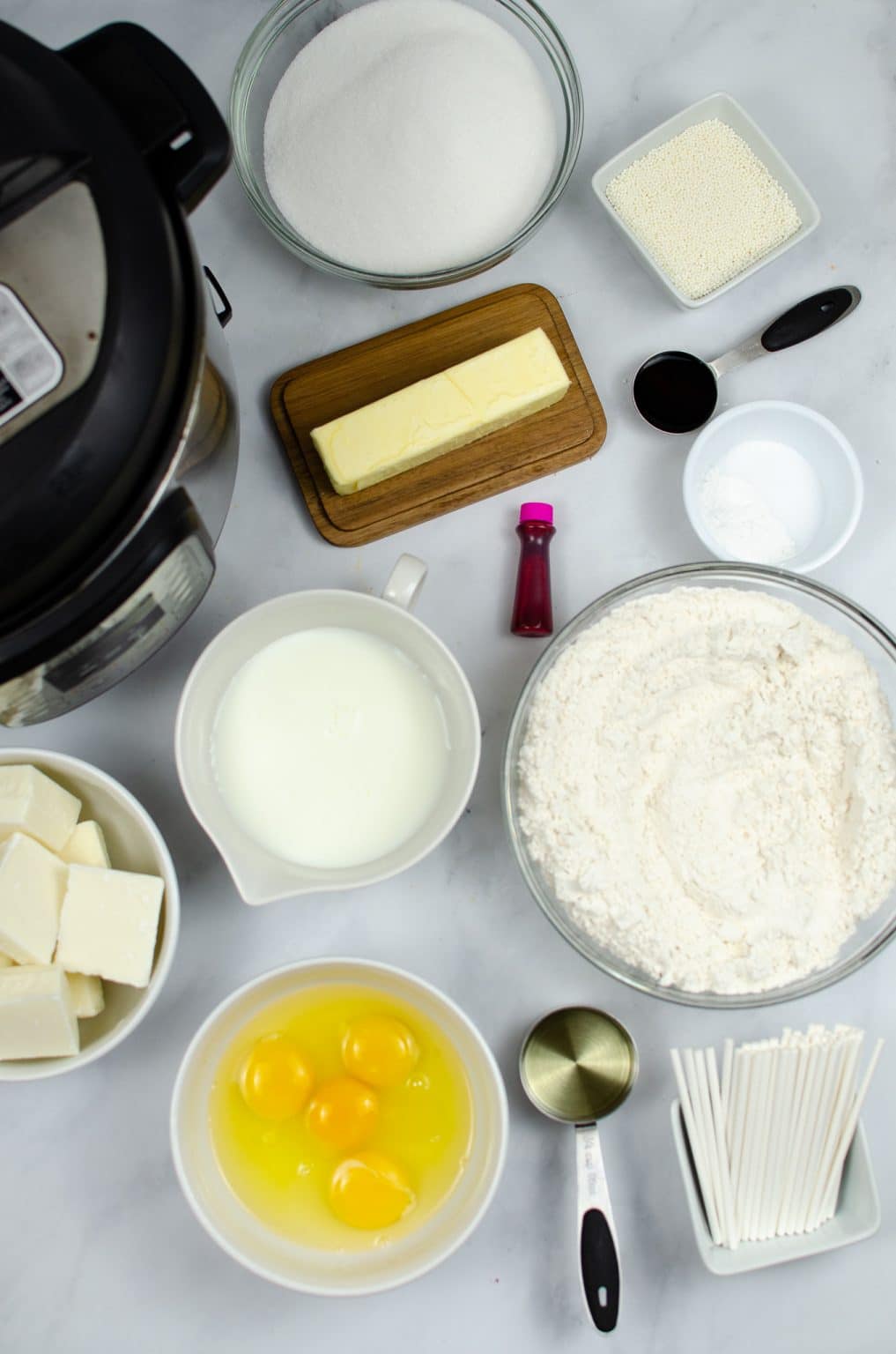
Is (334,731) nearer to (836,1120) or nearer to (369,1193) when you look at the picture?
(369,1193)

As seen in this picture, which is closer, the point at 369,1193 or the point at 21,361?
the point at 21,361

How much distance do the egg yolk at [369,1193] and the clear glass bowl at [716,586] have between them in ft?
1.09

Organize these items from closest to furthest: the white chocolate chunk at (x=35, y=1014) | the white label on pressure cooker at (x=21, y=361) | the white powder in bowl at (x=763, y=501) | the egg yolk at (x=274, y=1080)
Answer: the white label on pressure cooker at (x=21, y=361) → the white chocolate chunk at (x=35, y=1014) → the egg yolk at (x=274, y=1080) → the white powder in bowl at (x=763, y=501)

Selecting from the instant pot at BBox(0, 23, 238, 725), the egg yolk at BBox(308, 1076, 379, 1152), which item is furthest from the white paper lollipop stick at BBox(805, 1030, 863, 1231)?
the instant pot at BBox(0, 23, 238, 725)

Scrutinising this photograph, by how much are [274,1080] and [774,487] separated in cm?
92

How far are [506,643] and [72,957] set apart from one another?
61 centimetres

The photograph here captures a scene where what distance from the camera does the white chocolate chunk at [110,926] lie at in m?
1.09

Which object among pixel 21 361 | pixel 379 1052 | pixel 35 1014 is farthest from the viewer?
pixel 379 1052

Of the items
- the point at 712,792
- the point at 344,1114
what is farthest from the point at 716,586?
the point at 344,1114

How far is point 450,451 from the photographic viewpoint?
1275 millimetres

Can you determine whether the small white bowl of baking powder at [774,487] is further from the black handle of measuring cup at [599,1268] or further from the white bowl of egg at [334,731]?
the black handle of measuring cup at [599,1268]

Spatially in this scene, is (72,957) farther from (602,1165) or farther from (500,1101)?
(602,1165)

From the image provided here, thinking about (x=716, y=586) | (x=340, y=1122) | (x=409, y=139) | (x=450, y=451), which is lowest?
(x=340, y=1122)

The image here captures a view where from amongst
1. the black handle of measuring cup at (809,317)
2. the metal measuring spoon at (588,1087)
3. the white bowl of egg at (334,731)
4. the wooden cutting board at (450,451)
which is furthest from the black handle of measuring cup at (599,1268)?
the black handle of measuring cup at (809,317)
